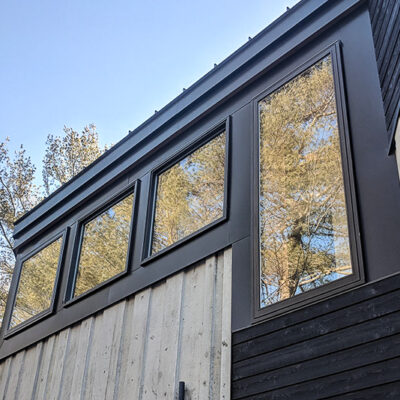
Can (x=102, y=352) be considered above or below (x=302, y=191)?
below

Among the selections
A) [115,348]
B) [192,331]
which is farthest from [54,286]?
[192,331]

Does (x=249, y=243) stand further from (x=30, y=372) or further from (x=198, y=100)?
(x=30, y=372)

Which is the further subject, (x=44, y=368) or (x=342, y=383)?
(x=44, y=368)

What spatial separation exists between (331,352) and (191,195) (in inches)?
84.7

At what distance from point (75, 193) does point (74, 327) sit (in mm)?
1646

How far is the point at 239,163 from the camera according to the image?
445cm

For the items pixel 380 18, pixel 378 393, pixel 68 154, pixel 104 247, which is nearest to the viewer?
pixel 378 393

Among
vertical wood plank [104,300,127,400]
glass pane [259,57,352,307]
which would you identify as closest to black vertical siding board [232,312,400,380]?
glass pane [259,57,352,307]

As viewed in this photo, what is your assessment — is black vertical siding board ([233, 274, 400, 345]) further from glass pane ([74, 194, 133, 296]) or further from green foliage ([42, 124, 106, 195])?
green foliage ([42, 124, 106, 195])

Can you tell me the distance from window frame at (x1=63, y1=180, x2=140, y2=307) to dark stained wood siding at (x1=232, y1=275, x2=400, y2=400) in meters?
1.95

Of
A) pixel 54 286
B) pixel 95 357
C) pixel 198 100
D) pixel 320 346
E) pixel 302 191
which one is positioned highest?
pixel 198 100

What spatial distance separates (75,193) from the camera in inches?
255

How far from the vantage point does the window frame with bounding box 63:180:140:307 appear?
204 inches

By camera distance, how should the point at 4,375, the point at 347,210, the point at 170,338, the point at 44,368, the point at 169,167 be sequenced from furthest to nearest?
the point at 4,375, the point at 44,368, the point at 169,167, the point at 170,338, the point at 347,210
